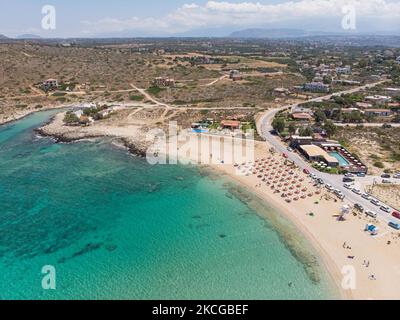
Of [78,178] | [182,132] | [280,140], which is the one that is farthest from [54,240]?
[280,140]

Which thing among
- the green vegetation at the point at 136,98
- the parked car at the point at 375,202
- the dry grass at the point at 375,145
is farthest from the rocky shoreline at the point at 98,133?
the parked car at the point at 375,202

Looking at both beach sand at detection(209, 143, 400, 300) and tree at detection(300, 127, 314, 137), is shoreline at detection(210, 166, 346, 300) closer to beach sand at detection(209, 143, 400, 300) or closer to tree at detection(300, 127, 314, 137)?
beach sand at detection(209, 143, 400, 300)

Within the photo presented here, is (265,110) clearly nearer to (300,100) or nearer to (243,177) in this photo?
(300,100)

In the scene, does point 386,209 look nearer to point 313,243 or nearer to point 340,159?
point 313,243

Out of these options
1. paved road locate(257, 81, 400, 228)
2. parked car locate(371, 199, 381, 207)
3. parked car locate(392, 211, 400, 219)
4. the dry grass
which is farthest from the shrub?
parked car locate(392, 211, 400, 219)
